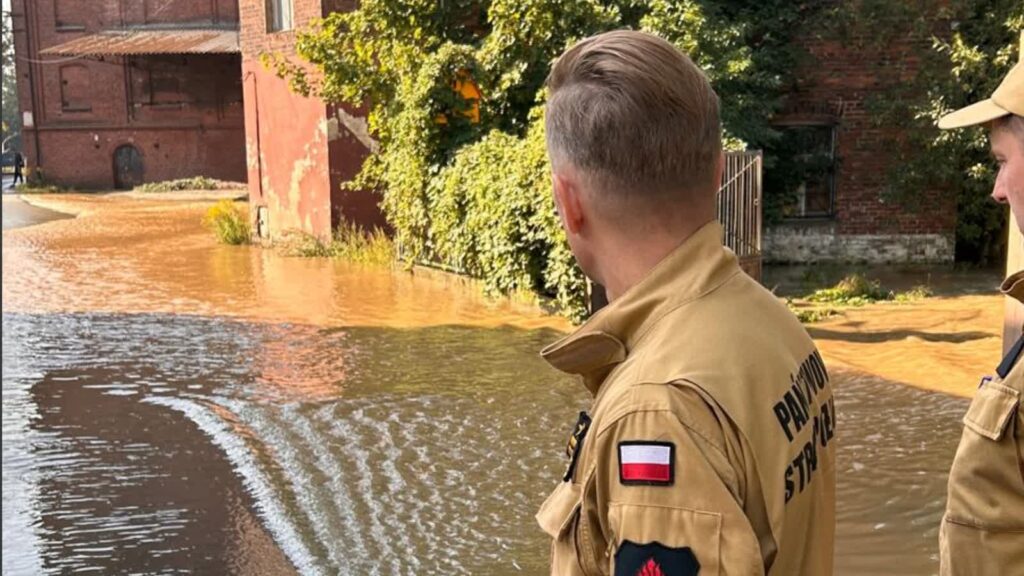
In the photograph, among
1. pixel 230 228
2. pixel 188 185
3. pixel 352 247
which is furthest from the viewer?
pixel 188 185

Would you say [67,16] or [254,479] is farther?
[67,16]

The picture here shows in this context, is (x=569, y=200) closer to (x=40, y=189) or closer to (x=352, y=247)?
(x=352, y=247)

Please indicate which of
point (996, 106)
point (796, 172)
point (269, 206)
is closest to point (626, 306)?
point (996, 106)

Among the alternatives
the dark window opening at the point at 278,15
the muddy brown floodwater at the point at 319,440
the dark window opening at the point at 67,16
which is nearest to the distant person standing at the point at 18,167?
the dark window opening at the point at 67,16

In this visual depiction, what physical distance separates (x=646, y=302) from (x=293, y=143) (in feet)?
54.1

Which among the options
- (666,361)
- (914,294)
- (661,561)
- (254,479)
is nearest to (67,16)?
(914,294)

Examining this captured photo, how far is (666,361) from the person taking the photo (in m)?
1.35

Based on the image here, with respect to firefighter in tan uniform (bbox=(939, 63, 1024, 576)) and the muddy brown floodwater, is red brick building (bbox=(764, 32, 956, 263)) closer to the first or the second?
the muddy brown floodwater

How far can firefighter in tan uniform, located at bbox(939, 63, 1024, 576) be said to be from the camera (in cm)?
193

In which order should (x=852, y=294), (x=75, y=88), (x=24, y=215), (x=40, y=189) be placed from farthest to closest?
(x=75, y=88)
(x=40, y=189)
(x=24, y=215)
(x=852, y=294)

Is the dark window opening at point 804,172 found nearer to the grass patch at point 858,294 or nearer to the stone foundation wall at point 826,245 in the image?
the stone foundation wall at point 826,245

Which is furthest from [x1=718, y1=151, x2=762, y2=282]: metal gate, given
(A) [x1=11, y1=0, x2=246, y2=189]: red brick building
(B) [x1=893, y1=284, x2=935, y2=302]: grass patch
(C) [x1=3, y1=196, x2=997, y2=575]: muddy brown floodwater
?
(A) [x1=11, y1=0, x2=246, y2=189]: red brick building

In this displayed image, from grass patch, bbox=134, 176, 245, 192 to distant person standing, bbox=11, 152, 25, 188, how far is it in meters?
5.96

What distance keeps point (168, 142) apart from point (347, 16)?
22785 millimetres
